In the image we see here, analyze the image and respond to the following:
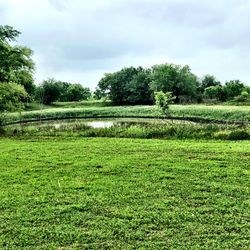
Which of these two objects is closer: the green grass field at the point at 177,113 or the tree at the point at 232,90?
the green grass field at the point at 177,113

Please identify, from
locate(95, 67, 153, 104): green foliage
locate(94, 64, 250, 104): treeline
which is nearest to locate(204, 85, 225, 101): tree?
locate(94, 64, 250, 104): treeline

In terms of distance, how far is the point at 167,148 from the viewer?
13.2m

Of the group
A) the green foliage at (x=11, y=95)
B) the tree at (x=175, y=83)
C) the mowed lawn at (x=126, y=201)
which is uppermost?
the tree at (x=175, y=83)

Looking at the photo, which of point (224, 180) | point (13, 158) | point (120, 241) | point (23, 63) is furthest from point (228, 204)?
point (23, 63)

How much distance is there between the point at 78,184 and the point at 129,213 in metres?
2.29

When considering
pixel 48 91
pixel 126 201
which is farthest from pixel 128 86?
pixel 126 201

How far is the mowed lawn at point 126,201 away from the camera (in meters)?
5.36

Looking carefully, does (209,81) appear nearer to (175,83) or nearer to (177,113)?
Result: (175,83)

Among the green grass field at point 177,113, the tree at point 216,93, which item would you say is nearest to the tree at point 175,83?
the tree at point 216,93

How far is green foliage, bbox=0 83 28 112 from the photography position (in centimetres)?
2430

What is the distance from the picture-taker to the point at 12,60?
→ 25094 mm

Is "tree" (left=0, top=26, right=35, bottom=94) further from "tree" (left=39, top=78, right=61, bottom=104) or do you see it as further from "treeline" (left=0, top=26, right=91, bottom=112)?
"tree" (left=39, top=78, right=61, bottom=104)

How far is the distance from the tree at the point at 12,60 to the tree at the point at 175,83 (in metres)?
58.2

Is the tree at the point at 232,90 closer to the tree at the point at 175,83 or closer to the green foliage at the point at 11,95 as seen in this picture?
the tree at the point at 175,83
